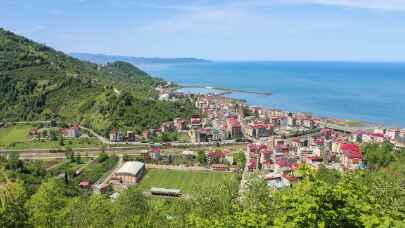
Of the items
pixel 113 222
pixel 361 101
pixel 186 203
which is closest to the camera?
pixel 113 222

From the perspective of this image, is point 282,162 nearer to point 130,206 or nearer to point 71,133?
point 130,206

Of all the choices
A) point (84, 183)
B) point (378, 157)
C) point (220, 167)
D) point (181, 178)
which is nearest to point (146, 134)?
point (220, 167)

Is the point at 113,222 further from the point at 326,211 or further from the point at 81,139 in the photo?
the point at 81,139

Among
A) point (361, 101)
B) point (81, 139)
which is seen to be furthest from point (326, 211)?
point (361, 101)

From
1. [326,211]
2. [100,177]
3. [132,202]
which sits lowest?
[100,177]

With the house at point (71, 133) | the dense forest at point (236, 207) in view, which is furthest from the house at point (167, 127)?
the dense forest at point (236, 207)

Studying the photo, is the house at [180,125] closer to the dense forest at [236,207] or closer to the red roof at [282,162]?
the red roof at [282,162]

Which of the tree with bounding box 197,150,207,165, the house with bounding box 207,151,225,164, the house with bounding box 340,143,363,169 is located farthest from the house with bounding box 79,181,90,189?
the house with bounding box 340,143,363,169
